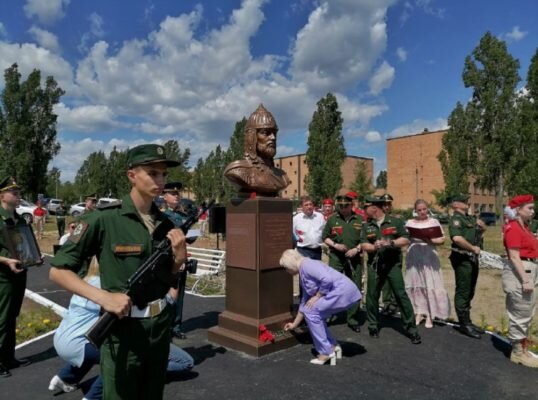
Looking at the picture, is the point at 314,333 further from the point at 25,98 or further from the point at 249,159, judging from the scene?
the point at 25,98

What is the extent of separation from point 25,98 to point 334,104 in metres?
21.7

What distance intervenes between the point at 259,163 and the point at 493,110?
21.0 metres

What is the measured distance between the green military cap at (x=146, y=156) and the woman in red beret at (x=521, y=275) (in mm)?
4061

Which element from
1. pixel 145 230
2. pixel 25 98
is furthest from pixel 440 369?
pixel 25 98

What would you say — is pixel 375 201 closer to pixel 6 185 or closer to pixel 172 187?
pixel 172 187

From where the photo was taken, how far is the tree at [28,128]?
95.7ft

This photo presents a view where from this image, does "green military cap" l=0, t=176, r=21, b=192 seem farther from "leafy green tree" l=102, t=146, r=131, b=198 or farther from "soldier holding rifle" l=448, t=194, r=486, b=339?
"leafy green tree" l=102, t=146, r=131, b=198

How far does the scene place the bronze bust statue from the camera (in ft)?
18.7

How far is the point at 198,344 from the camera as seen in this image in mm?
5594

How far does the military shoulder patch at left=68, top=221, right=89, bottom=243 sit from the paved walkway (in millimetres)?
2417

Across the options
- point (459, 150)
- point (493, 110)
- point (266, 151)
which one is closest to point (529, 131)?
point (493, 110)

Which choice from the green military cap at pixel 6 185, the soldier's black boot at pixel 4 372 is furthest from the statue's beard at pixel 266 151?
the soldier's black boot at pixel 4 372

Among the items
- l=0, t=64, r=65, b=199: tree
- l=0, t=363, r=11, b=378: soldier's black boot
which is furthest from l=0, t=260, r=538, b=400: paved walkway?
l=0, t=64, r=65, b=199: tree

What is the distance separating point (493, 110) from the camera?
22.5 m
